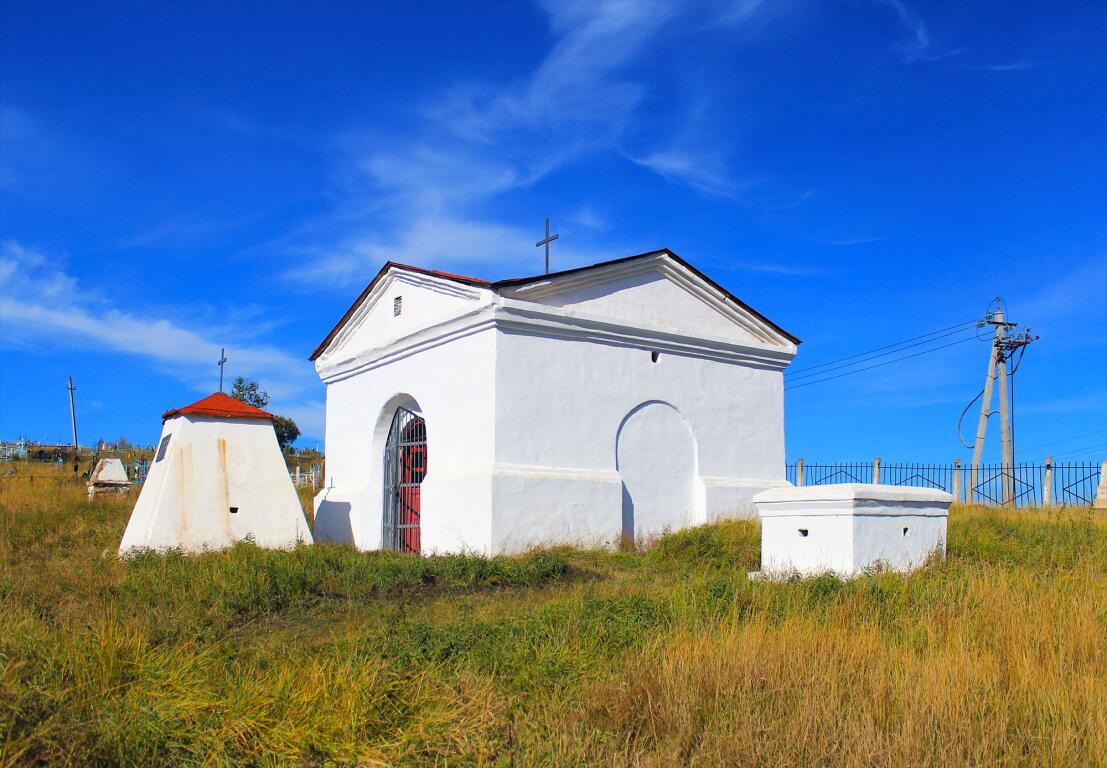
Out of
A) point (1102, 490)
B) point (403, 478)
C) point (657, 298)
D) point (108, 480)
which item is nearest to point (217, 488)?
point (403, 478)

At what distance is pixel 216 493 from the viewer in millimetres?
12438

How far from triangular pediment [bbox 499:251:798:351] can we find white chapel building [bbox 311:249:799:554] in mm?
24

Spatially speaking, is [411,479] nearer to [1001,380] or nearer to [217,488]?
[217,488]

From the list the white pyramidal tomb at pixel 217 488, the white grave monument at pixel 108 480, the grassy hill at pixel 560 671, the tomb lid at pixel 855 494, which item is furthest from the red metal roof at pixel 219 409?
the white grave monument at pixel 108 480

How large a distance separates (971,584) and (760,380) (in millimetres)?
7874

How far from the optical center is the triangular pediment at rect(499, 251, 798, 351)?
13.2 meters

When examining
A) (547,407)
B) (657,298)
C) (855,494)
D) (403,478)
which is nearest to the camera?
(855,494)

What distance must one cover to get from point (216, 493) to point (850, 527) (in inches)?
329

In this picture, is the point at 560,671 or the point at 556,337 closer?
the point at 560,671

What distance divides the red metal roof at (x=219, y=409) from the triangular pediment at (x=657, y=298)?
13.4 feet

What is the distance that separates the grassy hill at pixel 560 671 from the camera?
4703mm

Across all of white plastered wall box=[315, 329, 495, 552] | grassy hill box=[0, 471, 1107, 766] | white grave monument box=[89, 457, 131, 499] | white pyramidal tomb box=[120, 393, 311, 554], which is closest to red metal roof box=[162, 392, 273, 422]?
white pyramidal tomb box=[120, 393, 311, 554]

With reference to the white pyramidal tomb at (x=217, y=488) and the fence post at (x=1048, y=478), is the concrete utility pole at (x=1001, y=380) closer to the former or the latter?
the fence post at (x=1048, y=478)

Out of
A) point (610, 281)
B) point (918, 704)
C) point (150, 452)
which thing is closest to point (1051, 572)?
point (918, 704)
